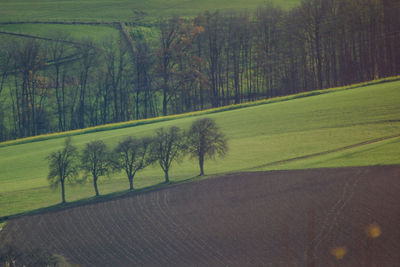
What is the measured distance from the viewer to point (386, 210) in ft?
77.8

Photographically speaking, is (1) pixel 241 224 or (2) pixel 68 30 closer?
(1) pixel 241 224

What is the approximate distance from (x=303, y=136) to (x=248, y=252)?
66.7 ft

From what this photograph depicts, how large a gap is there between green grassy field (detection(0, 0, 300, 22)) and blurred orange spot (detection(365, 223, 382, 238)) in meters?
72.4

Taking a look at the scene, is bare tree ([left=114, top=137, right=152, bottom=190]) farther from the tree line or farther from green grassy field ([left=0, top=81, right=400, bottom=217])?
green grassy field ([left=0, top=81, right=400, bottom=217])

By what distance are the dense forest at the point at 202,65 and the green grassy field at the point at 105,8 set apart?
54.0ft

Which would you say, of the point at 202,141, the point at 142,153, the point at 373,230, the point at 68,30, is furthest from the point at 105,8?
the point at 373,230

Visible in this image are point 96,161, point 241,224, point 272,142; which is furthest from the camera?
point 272,142

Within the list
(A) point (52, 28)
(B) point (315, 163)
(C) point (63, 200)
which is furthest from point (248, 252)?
(A) point (52, 28)

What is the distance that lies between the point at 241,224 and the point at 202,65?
48134 mm

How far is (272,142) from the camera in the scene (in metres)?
39.9

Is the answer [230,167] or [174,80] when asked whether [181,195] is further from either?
[174,80]

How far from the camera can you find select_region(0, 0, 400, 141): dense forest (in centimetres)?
6831

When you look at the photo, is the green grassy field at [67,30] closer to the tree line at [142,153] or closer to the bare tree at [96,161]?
the bare tree at [96,161]

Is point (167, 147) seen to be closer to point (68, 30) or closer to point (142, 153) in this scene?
point (142, 153)
